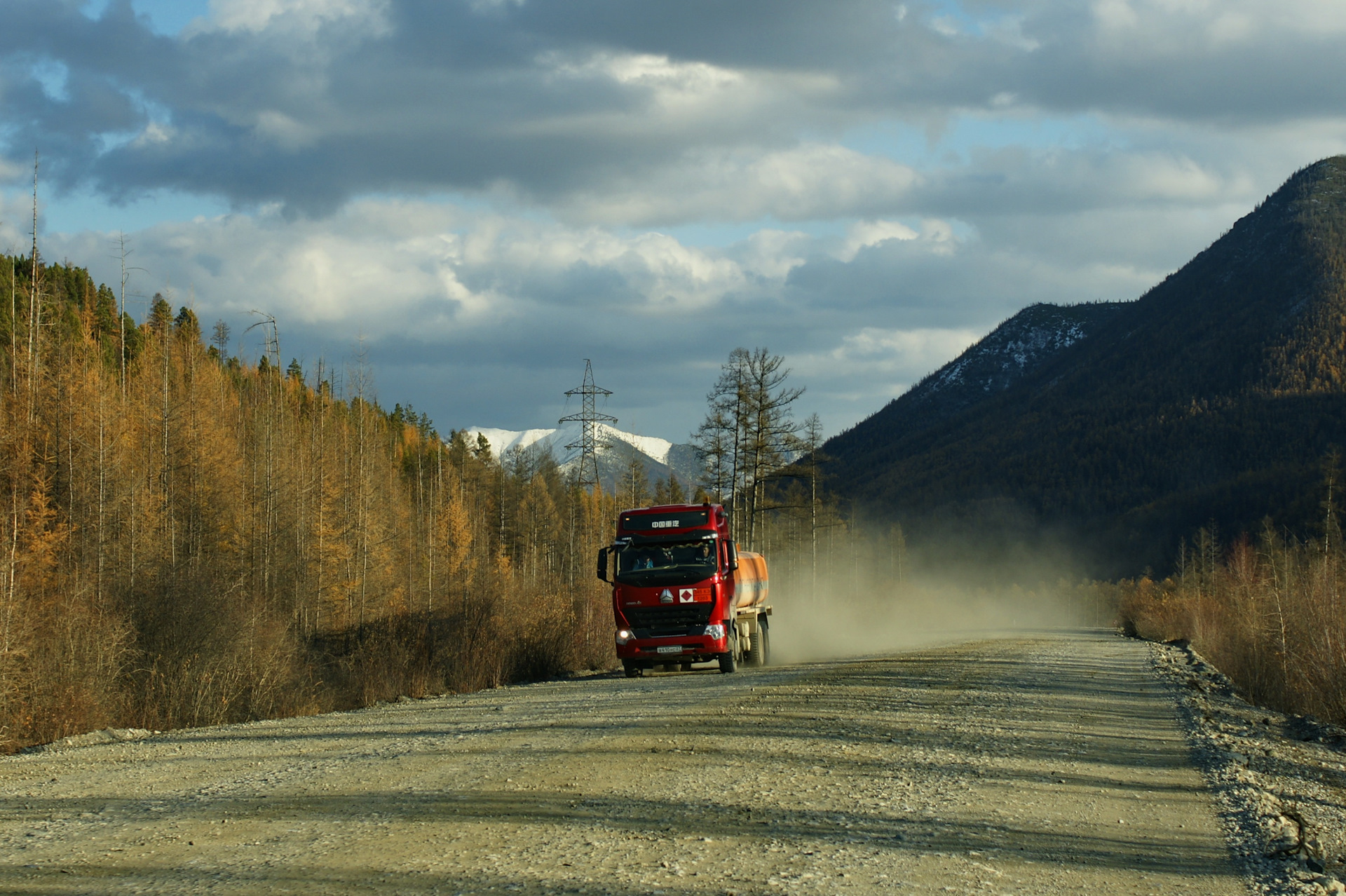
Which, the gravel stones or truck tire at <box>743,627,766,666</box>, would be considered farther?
truck tire at <box>743,627,766,666</box>

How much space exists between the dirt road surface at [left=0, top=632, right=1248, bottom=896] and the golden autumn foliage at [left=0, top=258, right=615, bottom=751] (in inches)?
173

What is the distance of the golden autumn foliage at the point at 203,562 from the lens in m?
17.8

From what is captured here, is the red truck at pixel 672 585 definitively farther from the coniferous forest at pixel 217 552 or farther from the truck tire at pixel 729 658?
the coniferous forest at pixel 217 552

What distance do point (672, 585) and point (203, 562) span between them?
67.9 ft

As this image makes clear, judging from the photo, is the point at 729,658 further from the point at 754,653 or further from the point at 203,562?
the point at 203,562

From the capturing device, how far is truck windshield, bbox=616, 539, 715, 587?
74.0 ft

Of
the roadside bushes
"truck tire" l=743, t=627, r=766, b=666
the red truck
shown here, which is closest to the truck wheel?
"truck tire" l=743, t=627, r=766, b=666

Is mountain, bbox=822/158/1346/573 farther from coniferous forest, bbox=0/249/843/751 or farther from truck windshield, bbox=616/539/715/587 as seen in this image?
truck windshield, bbox=616/539/715/587

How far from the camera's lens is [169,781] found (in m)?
9.47

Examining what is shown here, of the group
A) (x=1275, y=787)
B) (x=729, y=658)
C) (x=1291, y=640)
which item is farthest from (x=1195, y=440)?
(x=1275, y=787)

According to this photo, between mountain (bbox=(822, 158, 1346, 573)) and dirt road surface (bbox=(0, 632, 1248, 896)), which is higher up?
mountain (bbox=(822, 158, 1346, 573))

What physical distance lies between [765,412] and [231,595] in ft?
93.6

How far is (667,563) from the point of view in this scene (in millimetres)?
22812

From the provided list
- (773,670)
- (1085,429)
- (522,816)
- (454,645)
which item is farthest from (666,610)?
(1085,429)
